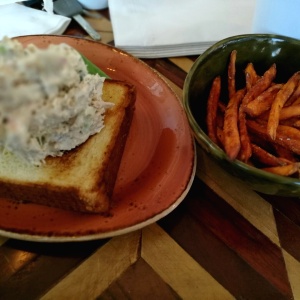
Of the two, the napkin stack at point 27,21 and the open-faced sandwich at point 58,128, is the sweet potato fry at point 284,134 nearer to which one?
the open-faced sandwich at point 58,128

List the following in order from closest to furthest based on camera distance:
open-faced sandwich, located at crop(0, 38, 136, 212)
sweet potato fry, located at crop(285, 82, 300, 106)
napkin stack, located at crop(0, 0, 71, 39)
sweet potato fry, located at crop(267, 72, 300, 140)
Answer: open-faced sandwich, located at crop(0, 38, 136, 212) → sweet potato fry, located at crop(267, 72, 300, 140) → sweet potato fry, located at crop(285, 82, 300, 106) → napkin stack, located at crop(0, 0, 71, 39)

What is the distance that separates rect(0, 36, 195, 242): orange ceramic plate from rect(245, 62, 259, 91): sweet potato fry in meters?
0.24

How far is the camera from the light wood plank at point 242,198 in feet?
3.37

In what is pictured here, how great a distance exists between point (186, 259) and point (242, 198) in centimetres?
28

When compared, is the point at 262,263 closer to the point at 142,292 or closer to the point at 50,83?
the point at 142,292

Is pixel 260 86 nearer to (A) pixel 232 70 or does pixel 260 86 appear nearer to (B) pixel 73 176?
(A) pixel 232 70

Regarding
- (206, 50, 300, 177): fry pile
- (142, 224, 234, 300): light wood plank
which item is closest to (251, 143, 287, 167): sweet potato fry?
(206, 50, 300, 177): fry pile

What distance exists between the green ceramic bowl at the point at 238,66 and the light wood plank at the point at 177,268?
0.27 metres

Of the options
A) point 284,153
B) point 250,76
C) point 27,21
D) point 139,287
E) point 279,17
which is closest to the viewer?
point 139,287

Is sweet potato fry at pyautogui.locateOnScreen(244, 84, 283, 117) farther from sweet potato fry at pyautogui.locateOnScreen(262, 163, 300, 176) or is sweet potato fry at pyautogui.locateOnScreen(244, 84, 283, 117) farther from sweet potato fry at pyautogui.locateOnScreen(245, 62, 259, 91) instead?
sweet potato fry at pyautogui.locateOnScreen(262, 163, 300, 176)

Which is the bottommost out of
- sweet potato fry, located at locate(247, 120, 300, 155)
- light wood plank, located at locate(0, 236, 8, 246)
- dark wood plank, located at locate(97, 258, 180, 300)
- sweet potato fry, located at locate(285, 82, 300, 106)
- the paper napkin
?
dark wood plank, located at locate(97, 258, 180, 300)

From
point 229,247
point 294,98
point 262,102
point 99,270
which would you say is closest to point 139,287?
point 99,270

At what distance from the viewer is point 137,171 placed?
1.08m

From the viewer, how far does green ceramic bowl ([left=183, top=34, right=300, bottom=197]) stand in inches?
35.7
